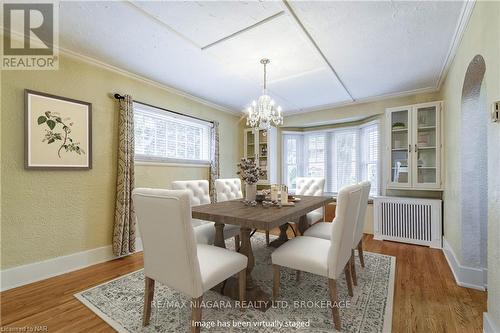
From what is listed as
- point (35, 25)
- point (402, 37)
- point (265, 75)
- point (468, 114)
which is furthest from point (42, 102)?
point (468, 114)

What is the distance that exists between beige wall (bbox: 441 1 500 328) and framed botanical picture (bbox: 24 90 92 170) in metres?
3.62

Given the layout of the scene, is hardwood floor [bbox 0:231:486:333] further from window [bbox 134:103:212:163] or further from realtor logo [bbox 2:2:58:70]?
realtor logo [bbox 2:2:58:70]

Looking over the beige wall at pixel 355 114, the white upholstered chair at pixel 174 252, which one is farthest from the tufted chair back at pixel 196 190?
the beige wall at pixel 355 114

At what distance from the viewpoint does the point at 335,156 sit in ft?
16.1

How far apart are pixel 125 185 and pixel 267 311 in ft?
7.27

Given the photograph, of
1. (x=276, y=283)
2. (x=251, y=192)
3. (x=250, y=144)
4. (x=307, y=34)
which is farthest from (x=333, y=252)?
(x=250, y=144)

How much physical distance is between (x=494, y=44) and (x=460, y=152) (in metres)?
1.21

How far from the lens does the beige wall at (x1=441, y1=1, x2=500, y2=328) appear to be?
136 cm

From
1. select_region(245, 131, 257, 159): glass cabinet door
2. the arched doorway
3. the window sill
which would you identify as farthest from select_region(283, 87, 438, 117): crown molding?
the window sill

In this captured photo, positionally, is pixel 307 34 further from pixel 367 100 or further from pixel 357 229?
pixel 367 100

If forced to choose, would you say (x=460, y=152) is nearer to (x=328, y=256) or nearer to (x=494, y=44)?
(x=494, y=44)

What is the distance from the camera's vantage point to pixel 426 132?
3.37 metres

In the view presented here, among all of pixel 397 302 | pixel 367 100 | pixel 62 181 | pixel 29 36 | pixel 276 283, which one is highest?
pixel 29 36

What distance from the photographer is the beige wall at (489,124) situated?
136 centimetres
